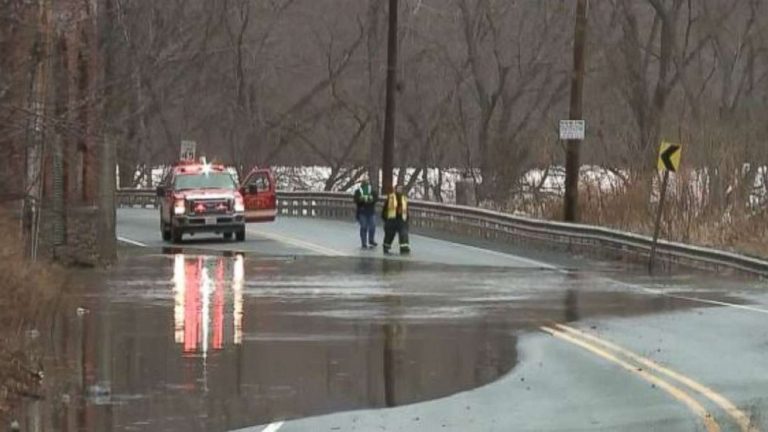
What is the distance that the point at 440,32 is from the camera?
67.8 meters

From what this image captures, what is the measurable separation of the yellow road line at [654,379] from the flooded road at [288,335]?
724mm

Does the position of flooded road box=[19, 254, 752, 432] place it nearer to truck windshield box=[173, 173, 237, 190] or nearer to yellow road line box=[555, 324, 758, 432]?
yellow road line box=[555, 324, 758, 432]

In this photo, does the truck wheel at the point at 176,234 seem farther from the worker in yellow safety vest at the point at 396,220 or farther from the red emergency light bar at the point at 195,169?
the worker in yellow safety vest at the point at 396,220

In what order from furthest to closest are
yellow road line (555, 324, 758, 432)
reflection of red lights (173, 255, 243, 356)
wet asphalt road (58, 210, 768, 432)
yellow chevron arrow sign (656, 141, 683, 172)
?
yellow chevron arrow sign (656, 141, 683, 172), reflection of red lights (173, 255, 243, 356), wet asphalt road (58, 210, 768, 432), yellow road line (555, 324, 758, 432)

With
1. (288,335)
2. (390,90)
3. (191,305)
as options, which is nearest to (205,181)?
(390,90)

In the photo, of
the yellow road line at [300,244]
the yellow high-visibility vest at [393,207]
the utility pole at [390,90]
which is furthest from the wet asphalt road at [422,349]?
the utility pole at [390,90]

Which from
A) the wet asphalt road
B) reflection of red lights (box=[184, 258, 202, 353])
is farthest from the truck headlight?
the wet asphalt road

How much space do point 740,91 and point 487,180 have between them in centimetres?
1044

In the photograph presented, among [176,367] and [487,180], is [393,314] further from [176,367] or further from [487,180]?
[487,180]

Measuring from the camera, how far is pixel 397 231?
115ft

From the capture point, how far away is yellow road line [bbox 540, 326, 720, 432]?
12539mm

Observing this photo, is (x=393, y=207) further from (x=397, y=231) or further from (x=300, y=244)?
(x=300, y=244)

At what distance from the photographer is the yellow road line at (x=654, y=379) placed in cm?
1254

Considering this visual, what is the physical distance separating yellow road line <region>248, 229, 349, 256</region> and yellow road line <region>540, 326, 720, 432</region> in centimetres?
1570
